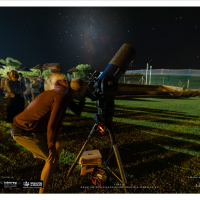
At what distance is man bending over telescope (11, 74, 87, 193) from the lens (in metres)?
1.41

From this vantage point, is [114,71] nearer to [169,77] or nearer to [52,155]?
[52,155]

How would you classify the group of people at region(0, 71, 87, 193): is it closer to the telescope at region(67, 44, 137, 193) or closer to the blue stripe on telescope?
the telescope at region(67, 44, 137, 193)

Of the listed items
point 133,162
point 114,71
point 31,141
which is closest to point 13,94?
point 31,141

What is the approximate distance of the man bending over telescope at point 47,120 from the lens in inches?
55.7

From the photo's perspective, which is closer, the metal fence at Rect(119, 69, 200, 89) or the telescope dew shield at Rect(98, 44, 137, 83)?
the telescope dew shield at Rect(98, 44, 137, 83)

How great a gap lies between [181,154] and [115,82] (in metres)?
2.37

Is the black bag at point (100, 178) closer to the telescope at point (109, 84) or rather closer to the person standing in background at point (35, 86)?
the telescope at point (109, 84)

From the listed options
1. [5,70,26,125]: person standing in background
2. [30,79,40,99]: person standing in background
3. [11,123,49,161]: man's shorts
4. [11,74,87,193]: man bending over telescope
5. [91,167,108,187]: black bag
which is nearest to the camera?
[11,74,87,193]: man bending over telescope

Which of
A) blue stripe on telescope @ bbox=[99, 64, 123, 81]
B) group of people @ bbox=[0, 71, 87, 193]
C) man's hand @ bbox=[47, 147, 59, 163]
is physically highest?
blue stripe on telescope @ bbox=[99, 64, 123, 81]

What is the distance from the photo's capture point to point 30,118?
1.55 m

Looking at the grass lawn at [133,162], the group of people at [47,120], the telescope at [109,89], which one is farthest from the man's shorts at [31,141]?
the telescope at [109,89]

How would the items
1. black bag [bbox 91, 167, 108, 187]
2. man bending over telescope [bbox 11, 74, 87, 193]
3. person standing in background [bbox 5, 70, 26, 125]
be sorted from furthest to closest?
person standing in background [bbox 5, 70, 26, 125] < black bag [bbox 91, 167, 108, 187] < man bending over telescope [bbox 11, 74, 87, 193]

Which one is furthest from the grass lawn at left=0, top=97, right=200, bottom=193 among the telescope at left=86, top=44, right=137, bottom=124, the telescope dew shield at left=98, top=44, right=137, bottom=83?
the telescope dew shield at left=98, top=44, right=137, bottom=83

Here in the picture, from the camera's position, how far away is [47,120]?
1.59 meters
